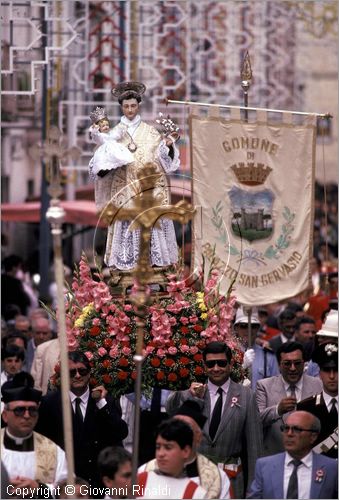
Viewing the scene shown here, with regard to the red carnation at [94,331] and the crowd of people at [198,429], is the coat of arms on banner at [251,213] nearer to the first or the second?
the crowd of people at [198,429]

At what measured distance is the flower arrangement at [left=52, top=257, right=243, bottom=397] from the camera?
47.6ft

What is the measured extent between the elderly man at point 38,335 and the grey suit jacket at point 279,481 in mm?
6285

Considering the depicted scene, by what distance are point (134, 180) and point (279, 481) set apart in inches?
143

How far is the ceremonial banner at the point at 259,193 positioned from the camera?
1666 centimetres

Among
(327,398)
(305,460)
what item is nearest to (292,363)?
(327,398)

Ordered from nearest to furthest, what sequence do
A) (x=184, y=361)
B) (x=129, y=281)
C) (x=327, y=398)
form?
(x=327, y=398), (x=184, y=361), (x=129, y=281)

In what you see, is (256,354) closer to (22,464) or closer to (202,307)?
(202,307)

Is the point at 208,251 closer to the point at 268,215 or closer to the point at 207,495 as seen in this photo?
the point at 268,215

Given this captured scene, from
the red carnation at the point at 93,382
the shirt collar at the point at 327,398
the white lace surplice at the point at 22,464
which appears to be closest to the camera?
the white lace surplice at the point at 22,464

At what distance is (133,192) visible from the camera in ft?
49.3

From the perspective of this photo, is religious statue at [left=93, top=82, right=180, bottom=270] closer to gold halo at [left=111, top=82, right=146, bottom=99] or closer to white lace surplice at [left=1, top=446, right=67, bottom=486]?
gold halo at [left=111, top=82, right=146, bottom=99]

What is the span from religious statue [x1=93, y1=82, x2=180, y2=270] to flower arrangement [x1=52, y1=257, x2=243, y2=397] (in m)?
0.30

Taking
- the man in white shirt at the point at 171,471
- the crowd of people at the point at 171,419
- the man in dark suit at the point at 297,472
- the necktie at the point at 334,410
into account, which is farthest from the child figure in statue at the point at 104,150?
the man in white shirt at the point at 171,471

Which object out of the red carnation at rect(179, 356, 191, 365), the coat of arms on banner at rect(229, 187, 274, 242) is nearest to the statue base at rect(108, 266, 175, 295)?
the red carnation at rect(179, 356, 191, 365)
